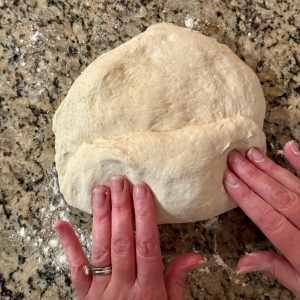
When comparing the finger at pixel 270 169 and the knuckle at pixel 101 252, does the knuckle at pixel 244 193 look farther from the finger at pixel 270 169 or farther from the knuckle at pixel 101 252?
the knuckle at pixel 101 252

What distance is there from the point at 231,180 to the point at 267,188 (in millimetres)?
76

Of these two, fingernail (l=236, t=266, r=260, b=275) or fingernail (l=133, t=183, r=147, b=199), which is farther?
fingernail (l=236, t=266, r=260, b=275)

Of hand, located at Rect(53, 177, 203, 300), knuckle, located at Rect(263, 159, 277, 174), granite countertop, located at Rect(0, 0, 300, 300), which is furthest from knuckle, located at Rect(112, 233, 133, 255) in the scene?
knuckle, located at Rect(263, 159, 277, 174)

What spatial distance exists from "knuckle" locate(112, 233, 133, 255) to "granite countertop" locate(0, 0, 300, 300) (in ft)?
0.75

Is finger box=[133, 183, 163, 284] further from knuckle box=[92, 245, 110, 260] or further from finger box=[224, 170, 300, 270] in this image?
finger box=[224, 170, 300, 270]

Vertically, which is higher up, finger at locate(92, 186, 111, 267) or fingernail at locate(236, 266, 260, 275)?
finger at locate(92, 186, 111, 267)

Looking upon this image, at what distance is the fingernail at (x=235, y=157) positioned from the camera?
2.70 feet

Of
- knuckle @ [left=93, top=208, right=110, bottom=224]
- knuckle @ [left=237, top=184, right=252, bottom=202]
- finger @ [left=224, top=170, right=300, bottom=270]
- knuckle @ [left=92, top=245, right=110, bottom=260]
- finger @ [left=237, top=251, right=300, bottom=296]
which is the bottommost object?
finger @ [left=237, top=251, right=300, bottom=296]

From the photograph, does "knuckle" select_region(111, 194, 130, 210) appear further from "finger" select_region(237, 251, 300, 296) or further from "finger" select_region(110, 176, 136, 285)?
"finger" select_region(237, 251, 300, 296)

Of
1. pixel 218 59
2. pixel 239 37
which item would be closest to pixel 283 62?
pixel 239 37

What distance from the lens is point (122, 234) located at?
78 cm

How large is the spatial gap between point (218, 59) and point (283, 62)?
30 cm

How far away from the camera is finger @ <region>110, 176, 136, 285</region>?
0.78 m

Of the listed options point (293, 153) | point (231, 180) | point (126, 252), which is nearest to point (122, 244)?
point (126, 252)
